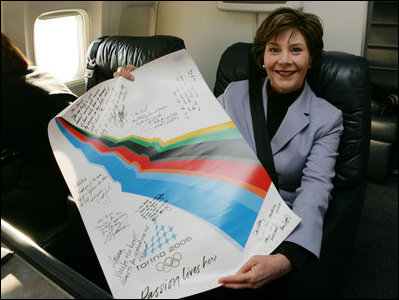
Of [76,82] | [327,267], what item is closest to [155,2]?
[76,82]

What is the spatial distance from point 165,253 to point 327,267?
2.90ft

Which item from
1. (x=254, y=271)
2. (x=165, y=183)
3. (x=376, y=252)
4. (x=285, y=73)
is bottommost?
(x=376, y=252)

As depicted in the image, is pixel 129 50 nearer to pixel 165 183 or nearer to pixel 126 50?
pixel 126 50

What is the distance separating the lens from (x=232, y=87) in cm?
74

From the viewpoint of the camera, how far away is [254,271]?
0.59 m

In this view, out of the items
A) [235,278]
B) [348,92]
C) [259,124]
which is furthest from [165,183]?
[348,92]

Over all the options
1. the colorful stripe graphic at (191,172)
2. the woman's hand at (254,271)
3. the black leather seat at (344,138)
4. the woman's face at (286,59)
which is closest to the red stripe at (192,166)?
the colorful stripe graphic at (191,172)

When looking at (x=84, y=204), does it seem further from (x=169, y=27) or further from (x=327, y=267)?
(x=327, y=267)

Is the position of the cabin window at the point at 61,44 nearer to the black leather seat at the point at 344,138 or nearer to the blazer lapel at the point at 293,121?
the blazer lapel at the point at 293,121

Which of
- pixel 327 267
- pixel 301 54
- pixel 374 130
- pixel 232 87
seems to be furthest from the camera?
pixel 374 130

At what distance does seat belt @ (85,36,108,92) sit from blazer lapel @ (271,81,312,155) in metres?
0.50

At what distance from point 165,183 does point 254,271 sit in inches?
7.3

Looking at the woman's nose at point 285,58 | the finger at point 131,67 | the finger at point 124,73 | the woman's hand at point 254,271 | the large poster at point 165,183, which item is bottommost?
the woman's hand at point 254,271

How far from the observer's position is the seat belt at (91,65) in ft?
1.92
